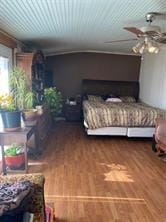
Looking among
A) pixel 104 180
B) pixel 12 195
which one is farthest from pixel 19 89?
pixel 12 195

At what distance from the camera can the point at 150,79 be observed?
662 cm

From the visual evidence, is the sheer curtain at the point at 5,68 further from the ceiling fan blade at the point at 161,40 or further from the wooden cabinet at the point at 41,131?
the ceiling fan blade at the point at 161,40

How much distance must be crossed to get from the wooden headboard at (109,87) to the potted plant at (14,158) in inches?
167

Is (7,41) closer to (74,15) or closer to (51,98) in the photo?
(74,15)

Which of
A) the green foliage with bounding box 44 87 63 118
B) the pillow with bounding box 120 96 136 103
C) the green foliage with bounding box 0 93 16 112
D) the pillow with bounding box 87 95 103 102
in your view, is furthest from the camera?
the pillow with bounding box 120 96 136 103

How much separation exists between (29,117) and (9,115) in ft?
2.15

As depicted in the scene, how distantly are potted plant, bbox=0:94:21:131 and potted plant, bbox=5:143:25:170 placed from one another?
1.35 feet

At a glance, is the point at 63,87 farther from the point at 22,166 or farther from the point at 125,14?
the point at 125,14

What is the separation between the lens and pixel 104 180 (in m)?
3.34

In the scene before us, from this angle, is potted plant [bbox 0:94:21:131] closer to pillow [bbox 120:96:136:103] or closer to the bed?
the bed

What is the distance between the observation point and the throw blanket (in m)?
1.25

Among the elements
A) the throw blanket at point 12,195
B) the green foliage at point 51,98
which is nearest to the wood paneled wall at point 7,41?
the green foliage at point 51,98

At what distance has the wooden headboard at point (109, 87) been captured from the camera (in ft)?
24.7

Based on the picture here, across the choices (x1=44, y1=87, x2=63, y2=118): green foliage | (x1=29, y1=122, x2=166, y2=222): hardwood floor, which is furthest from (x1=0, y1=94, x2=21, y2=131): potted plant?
(x1=44, y1=87, x2=63, y2=118): green foliage
